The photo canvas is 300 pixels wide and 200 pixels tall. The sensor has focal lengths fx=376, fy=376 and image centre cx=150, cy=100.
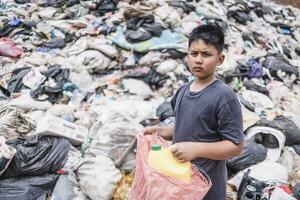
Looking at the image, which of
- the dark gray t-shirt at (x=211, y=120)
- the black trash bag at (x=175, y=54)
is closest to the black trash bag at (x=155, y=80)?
the black trash bag at (x=175, y=54)

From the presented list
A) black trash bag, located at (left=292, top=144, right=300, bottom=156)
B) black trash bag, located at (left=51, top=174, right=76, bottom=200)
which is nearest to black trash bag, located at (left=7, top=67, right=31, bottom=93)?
black trash bag, located at (left=51, top=174, right=76, bottom=200)

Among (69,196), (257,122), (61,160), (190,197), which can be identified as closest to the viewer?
(190,197)

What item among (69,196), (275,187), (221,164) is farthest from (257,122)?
(221,164)

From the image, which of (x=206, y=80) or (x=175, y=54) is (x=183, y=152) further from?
(x=175, y=54)

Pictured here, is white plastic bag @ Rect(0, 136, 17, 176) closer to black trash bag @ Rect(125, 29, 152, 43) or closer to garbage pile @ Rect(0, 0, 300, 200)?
garbage pile @ Rect(0, 0, 300, 200)

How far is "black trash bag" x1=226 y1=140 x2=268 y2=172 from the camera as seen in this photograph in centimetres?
320

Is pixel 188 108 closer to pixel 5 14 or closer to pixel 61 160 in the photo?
pixel 61 160

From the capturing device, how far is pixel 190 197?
1298mm

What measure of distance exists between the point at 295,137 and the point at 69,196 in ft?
7.57

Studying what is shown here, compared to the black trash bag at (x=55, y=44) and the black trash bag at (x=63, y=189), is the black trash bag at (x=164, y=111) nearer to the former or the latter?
the black trash bag at (x=63, y=189)

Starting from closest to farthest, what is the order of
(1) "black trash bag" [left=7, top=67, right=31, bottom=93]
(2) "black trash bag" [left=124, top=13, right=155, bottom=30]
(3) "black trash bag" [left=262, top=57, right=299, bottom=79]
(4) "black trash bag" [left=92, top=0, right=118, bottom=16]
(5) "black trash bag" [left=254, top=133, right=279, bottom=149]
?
(5) "black trash bag" [left=254, top=133, right=279, bottom=149], (1) "black trash bag" [left=7, top=67, right=31, bottom=93], (2) "black trash bag" [left=124, top=13, right=155, bottom=30], (3) "black trash bag" [left=262, top=57, right=299, bottom=79], (4) "black trash bag" [left=92, top=0, right=118, bottom=16]

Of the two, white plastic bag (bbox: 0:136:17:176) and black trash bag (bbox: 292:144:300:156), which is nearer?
white plastic bag (bbox: 0:136:17:176)

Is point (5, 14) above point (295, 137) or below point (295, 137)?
below

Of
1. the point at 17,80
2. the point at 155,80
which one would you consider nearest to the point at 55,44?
the point at 17,80
